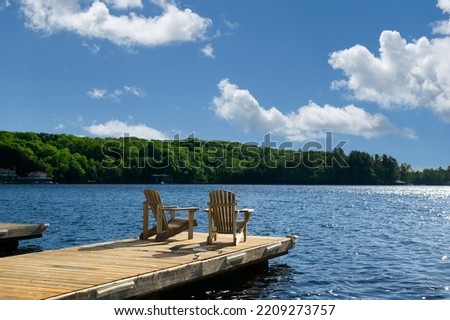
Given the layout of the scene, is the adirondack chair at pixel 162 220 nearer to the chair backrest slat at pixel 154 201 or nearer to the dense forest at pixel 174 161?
the chair backrest slat at pixel 154 201

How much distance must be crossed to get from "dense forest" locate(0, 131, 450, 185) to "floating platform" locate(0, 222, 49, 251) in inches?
4626

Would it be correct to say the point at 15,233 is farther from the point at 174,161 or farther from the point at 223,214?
the point at 174,161

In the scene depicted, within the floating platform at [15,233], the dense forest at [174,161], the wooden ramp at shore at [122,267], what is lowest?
the floating platform at [15,233]

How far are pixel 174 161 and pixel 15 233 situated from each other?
128 meters

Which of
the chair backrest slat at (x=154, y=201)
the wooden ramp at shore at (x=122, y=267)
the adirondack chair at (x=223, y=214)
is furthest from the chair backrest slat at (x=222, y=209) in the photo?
the chair backrest slat at (x=154, y=201)

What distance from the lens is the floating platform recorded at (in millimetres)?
18297

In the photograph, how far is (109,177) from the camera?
143000 mm

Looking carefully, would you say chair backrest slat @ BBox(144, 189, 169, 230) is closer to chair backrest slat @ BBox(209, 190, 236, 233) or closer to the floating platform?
chair backrest slat @ BBox(209, 190, 236, 233)

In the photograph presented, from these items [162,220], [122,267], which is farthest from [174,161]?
[122,267]

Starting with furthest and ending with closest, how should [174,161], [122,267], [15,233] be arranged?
[174,161] < [15,233] < [122,267]

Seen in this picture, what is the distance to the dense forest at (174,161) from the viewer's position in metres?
137

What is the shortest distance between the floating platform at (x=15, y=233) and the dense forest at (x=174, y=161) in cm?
11749

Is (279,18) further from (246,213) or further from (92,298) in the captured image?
(92,298)

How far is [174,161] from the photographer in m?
146
